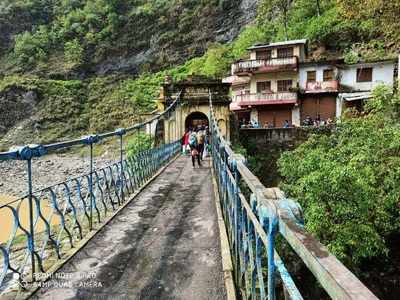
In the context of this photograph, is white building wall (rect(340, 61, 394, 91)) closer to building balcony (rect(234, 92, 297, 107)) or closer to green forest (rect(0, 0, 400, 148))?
green forest (rect(0, 0, 400, 148))

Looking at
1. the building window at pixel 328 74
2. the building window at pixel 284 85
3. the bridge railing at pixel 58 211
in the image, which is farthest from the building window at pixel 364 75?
the bridge railing at pixel 58 211

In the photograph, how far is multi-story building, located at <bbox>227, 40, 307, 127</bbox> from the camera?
90.2 ft

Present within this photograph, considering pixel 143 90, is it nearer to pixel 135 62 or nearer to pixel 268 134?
pixel 135 62

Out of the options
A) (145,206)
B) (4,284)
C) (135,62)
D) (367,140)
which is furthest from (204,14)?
(4,284)

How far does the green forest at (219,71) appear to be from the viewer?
8695mm

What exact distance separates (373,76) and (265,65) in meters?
7.56

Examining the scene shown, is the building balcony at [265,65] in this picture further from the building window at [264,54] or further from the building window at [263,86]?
the building window at [264,54]

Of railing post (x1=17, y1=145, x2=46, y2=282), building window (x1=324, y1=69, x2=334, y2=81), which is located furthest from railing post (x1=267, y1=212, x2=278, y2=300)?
building window (x1=324, y1=69, x2=334, y2=81)

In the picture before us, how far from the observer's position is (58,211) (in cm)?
428

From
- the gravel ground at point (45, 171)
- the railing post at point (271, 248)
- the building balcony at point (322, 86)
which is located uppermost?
the building balcony at point (322, 86)

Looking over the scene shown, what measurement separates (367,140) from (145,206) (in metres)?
8.29

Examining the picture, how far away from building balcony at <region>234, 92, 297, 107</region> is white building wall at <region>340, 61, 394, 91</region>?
3779 millimetres

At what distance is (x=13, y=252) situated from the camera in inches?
188

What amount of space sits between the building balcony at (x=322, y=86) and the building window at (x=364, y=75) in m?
1.50
